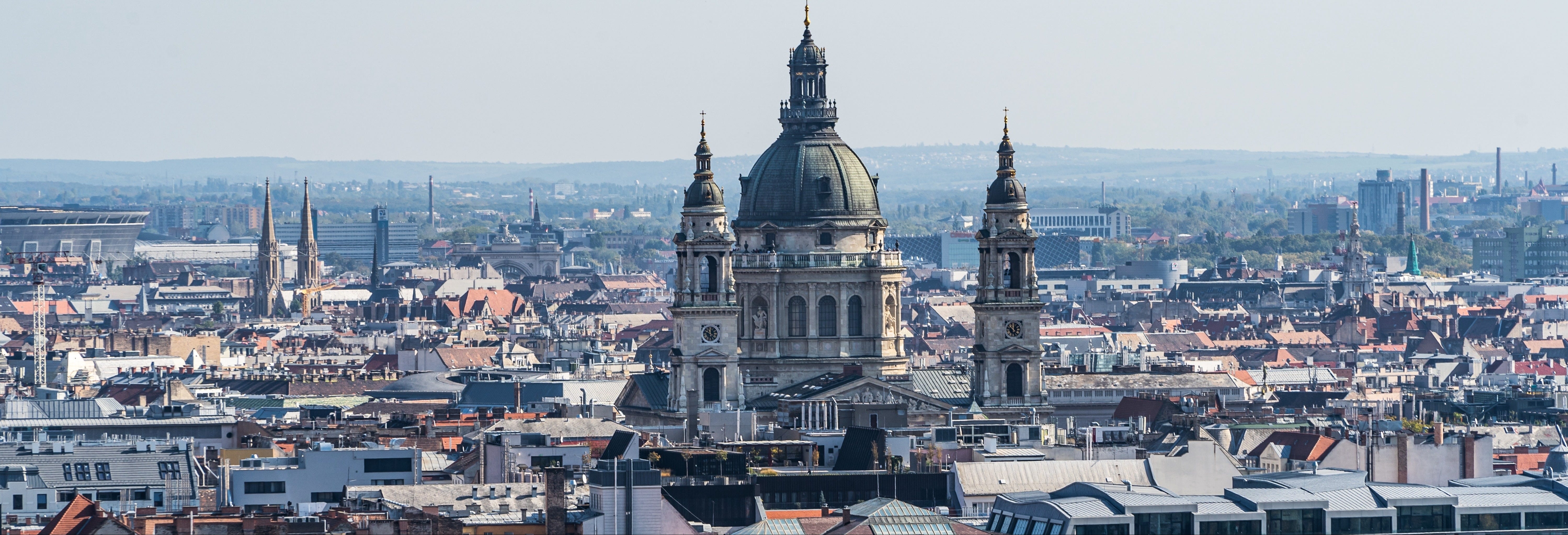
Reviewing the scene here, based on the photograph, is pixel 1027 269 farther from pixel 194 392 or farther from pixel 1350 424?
pixel 194 392

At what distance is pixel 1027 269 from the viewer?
329 feet

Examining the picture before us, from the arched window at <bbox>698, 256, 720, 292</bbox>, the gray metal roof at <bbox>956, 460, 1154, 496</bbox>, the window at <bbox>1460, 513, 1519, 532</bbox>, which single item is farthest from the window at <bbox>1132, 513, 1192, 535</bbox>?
the arched window at <bbox>698, 256, 720, 292</bbox>

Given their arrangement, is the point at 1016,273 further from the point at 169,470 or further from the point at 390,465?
the point at 169,470

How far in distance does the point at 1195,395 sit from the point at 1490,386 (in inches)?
911

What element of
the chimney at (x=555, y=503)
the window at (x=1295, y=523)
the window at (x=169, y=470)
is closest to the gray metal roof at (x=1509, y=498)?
the window at (x=1295, y=523)

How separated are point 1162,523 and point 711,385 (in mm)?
38631

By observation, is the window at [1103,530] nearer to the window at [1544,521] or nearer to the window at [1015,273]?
the window at [1544,521]

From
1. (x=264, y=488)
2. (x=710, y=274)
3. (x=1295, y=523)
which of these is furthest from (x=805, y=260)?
(x=1295, y=523)

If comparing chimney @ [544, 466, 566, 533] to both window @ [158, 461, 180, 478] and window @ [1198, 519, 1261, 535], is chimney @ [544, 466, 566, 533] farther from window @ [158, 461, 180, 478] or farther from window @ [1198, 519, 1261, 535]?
window @ [158, 461, 180, 478]

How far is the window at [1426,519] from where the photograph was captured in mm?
62938

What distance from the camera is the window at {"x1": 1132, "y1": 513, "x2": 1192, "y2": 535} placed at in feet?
199

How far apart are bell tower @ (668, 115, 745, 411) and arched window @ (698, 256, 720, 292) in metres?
0.01

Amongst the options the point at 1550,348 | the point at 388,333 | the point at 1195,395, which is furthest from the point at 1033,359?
the point at 388,333

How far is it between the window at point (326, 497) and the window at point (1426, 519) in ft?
58.9
